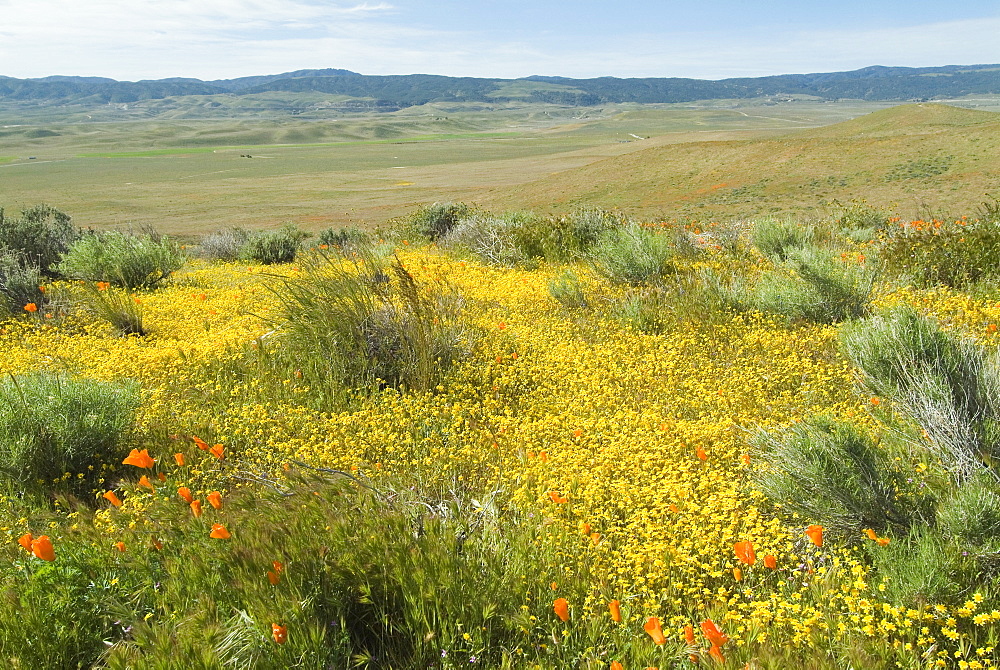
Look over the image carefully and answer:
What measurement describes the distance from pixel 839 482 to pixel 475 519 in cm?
174

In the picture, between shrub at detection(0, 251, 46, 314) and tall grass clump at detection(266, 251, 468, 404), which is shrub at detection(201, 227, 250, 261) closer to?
shrub at detection(0, 251, 46, 314)

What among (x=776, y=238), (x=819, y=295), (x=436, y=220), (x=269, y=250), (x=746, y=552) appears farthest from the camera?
(x=436, y=220)

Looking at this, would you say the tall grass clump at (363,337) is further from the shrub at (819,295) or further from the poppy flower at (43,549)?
the shrub at (819,295)

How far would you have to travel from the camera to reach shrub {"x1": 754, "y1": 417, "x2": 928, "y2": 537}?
289 centimetres

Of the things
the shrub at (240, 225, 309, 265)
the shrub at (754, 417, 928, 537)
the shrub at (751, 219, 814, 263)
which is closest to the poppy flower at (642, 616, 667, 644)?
the shrub at (754, 417, 928, 537)

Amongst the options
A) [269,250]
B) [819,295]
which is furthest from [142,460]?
[269,250]

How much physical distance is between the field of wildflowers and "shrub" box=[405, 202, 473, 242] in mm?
9275

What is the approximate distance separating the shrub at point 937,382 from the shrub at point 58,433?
15.3 feet

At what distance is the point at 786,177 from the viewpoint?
26375 millimetres

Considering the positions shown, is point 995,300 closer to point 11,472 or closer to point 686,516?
point 686,516

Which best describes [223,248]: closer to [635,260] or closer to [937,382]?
[635,260]

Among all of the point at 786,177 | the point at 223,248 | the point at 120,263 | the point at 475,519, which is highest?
the point at 786,177

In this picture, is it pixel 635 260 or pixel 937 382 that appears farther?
pixel 635 260

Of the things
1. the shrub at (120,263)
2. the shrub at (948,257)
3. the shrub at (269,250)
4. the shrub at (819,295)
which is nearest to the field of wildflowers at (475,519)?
the shrub at (819,295)
